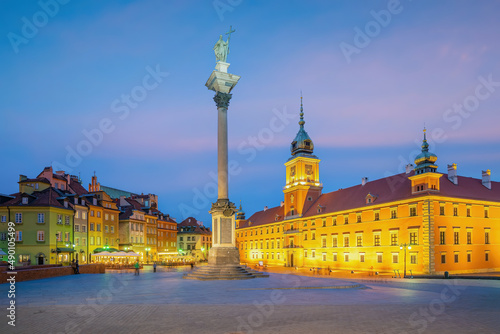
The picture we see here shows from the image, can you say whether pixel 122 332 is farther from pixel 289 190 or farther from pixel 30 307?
pixel 289 190

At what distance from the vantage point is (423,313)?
13.9m

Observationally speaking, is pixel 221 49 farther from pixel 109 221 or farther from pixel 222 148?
pixel 109 221

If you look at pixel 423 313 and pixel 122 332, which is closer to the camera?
pixel 122 332

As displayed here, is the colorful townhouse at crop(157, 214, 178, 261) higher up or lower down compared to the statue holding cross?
lower down

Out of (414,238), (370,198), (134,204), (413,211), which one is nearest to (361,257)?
(370,198)

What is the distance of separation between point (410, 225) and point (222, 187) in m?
27.1

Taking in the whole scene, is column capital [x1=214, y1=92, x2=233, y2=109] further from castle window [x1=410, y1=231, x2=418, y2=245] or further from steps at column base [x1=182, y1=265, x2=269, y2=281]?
castle window [x1=410, y1=231, x2=418, y2=245]

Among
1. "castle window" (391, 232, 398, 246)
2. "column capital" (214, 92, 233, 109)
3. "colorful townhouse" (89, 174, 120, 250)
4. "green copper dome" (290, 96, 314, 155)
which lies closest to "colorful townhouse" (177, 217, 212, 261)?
"colorful townhouse" (89, 174, 120, 250)

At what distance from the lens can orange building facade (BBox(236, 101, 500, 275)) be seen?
150 feet

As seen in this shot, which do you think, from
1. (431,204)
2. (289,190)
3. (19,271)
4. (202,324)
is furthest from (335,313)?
(289,190)

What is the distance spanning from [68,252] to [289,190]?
135 ft

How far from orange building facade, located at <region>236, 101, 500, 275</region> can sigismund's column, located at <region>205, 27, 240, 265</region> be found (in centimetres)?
2267

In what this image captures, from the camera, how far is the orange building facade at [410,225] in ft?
150

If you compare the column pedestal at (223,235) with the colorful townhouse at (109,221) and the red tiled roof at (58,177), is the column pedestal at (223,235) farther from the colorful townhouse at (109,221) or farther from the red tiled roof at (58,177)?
the colorful townhouse at (109,221)
